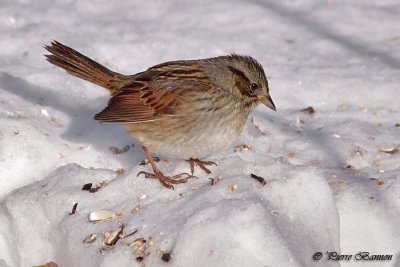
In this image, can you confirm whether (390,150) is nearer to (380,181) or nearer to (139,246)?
(380,181)

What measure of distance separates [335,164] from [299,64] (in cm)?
163

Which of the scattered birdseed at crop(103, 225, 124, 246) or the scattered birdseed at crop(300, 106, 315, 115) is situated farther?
the scattered birdseed at crop(300, 106, 315, 115)

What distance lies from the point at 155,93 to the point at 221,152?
752mm

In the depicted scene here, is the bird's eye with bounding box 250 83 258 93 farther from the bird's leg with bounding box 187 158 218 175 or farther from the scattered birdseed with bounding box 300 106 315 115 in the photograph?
the scattered birdseed with bounding box 300 106 315 115

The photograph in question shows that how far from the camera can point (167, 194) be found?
14.2ft

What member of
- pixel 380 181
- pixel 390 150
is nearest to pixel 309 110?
pixel 390 150

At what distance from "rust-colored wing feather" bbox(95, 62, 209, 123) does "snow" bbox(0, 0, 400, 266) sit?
36cm

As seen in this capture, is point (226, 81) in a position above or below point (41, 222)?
above

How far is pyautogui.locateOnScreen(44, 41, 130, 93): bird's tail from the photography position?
538 cm

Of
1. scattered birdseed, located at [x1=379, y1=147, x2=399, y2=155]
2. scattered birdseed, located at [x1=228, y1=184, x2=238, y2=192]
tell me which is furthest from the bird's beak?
scattered birdseed, located at [x1=379, y1=147, x2=399, y2=155]

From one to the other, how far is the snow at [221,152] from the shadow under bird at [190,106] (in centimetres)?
15

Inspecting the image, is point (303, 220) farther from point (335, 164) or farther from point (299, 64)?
point (299, 64)

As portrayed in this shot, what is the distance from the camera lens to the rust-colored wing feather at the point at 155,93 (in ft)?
16.0

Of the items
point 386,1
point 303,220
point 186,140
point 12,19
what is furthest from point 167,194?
point 386,1
